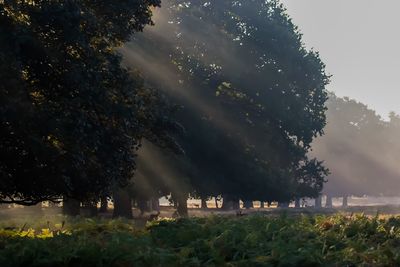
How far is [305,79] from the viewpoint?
4184cm

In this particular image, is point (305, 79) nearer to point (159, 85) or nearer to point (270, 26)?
point (270, 26)

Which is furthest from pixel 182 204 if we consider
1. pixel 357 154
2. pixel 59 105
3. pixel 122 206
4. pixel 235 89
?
pixel 357 154

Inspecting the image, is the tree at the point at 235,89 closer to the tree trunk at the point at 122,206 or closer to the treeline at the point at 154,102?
the treeline at the point at 154,102

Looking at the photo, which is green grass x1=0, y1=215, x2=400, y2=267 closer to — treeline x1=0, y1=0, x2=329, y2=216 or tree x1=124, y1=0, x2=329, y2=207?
treeline x1=0, y1=0, x2=329, y2=216

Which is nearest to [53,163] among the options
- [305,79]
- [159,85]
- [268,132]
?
[159,85]

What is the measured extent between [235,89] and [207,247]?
92.0ft

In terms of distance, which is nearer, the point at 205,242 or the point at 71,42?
the point at 205,242

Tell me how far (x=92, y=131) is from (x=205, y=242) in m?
4.42

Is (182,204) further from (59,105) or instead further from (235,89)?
(59,105)

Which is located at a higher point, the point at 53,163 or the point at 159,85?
the point at 159,85

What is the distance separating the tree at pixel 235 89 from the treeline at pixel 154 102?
0.28ft

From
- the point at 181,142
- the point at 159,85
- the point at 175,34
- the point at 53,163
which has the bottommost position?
the point at 53,163

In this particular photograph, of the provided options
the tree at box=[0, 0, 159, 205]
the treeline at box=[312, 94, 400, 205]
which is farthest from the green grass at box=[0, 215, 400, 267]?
the treeline at box=[312, 94, 400, 205]

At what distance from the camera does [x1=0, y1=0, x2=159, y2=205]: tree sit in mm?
13430
